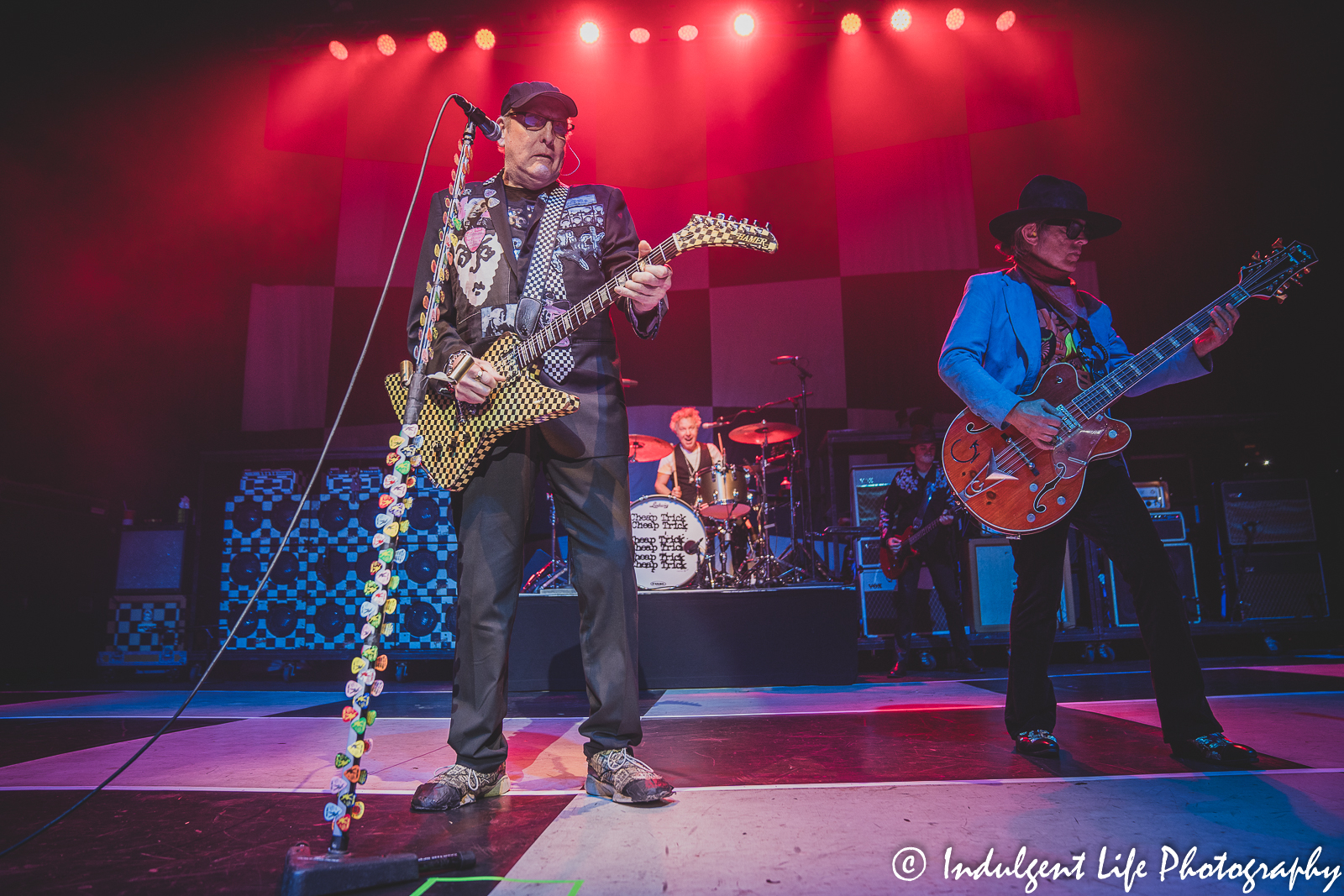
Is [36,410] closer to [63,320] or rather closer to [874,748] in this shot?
[63,320]

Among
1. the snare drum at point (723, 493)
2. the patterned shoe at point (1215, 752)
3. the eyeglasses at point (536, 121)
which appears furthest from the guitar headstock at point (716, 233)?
the snare drum at point (723, 493)

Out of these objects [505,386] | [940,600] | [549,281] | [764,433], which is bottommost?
[940,600]

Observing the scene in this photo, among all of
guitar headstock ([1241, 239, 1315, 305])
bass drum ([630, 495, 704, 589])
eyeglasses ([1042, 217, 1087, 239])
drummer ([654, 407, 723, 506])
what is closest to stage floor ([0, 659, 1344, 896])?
guitar headstock ([1241, 239, 1315, 305])

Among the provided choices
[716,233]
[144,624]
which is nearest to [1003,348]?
[716,233]

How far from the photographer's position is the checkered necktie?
2.09 meters

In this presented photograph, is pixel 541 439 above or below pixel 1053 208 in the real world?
below

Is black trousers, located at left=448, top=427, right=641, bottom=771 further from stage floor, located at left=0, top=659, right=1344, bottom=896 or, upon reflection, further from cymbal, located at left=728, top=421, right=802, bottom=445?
cymbal, located at left=728, top=421, right=802, bottom=445

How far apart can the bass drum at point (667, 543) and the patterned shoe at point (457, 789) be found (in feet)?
12.9

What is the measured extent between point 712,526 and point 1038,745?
176 inches

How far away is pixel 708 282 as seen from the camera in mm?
8188

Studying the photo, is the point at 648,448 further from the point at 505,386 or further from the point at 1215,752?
the point at 1215,752

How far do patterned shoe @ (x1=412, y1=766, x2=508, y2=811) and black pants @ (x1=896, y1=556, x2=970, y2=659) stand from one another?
14.9ft

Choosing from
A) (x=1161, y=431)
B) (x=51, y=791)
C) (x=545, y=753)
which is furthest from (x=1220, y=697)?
(x=1161, y=431)

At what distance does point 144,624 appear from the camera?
6551 mm
